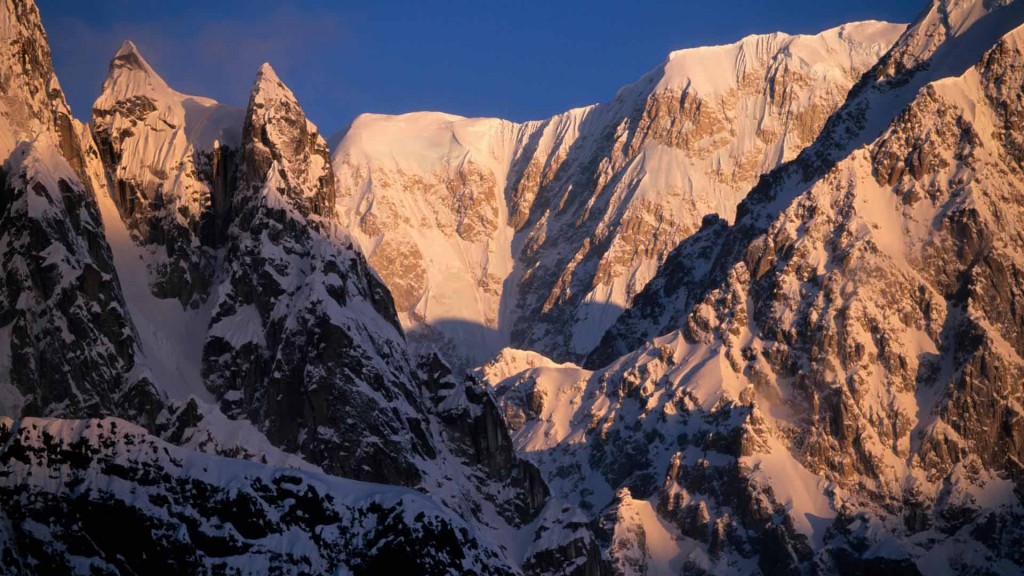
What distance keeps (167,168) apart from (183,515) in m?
74.7

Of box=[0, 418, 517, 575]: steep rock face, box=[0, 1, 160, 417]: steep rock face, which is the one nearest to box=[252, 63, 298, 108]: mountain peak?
box=[0, 1, 160, 417]: steep rock face

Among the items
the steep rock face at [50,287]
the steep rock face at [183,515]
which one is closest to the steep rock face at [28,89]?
the steep rock face at [50,287]

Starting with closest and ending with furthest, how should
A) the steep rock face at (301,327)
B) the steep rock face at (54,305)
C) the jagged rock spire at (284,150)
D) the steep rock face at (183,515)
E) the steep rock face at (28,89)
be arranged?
the steep rock face at (183,515) → the steep rock face at (54,305) → the steep rock face at (28,89) → the steep rock face at (301,327) → the jagged rock spire at (284,150)

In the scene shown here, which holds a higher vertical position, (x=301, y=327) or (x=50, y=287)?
(x=301, y=327)

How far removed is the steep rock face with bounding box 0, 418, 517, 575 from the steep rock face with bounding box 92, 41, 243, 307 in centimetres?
6135

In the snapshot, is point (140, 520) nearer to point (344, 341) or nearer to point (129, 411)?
point (129, 411)

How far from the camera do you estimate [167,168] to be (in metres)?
183

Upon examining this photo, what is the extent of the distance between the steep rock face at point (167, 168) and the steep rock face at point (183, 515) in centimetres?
6135

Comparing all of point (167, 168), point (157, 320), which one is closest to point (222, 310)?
point (157, 320)

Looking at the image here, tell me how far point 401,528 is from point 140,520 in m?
13.2

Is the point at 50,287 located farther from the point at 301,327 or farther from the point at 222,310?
the point at 301,327

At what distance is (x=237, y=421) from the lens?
168 meters

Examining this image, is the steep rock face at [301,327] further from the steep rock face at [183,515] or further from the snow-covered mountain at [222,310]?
the steep rock face at [183,515]

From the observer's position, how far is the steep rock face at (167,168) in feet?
585
